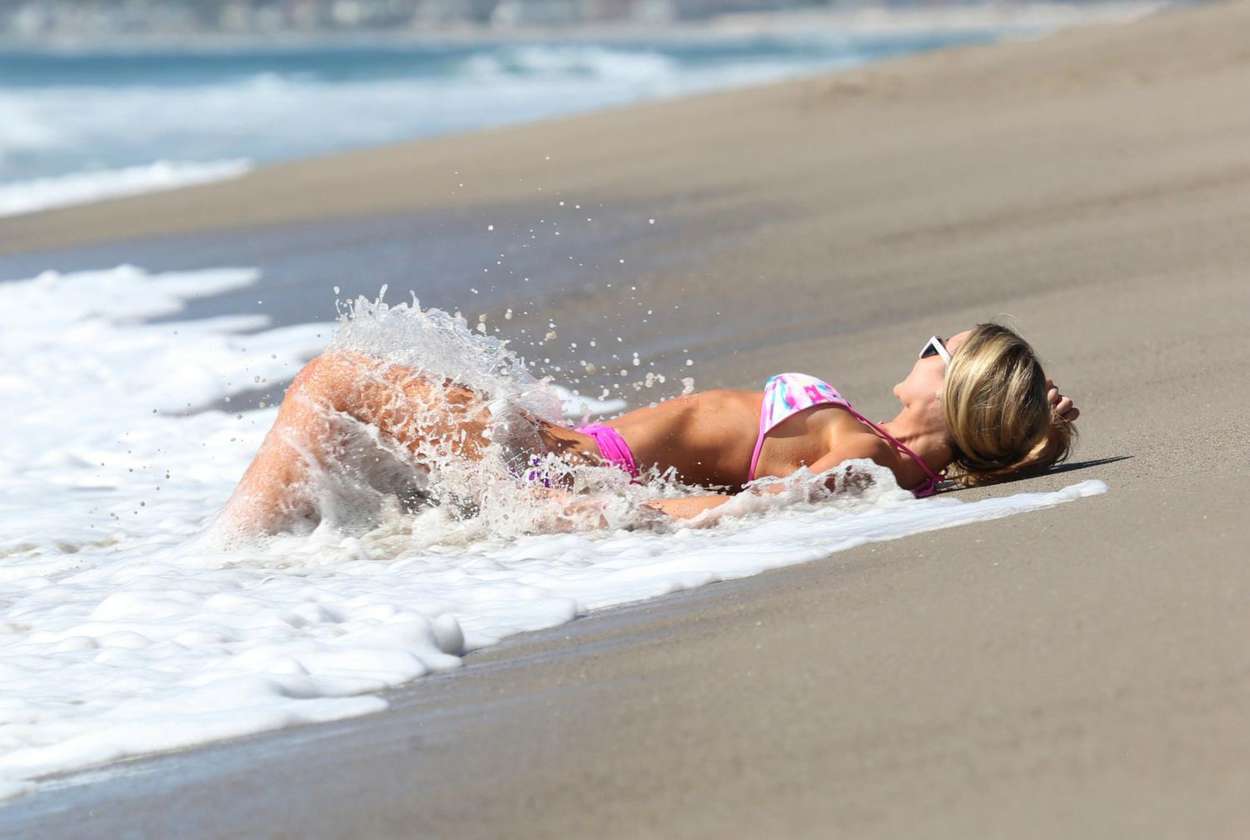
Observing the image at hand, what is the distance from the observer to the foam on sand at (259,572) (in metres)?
3.11

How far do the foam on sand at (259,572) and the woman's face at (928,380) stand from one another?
29cm

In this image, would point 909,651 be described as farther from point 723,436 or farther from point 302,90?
point 302,90

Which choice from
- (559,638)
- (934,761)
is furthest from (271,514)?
(934,761)

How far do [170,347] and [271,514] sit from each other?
3282 mm

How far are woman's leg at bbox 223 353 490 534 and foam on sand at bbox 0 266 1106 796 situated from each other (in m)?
0.10

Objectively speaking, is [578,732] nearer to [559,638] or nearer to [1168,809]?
[559,638]

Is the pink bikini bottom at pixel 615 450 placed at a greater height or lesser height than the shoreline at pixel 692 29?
lesser

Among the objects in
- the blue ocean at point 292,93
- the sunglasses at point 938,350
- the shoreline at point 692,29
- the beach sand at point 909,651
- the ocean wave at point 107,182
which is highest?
the shoreline at point 692,29

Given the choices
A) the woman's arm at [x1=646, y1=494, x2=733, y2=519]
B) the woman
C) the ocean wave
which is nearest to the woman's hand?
the woman

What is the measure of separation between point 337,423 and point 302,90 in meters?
32.1

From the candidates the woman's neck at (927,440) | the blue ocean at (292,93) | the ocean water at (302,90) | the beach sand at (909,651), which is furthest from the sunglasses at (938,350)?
the blue ocean at (292,93)

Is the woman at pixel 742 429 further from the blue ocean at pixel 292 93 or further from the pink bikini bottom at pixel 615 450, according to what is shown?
the blue ocean at pixel 292 93

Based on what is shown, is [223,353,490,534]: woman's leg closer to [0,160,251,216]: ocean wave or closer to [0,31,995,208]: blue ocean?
[0,160,251,216]: ocean wave

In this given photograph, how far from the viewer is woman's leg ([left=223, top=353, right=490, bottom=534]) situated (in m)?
4.36
